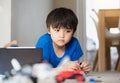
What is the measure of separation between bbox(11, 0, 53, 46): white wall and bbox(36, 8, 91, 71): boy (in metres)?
0.59

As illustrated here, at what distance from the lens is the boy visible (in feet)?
3.25

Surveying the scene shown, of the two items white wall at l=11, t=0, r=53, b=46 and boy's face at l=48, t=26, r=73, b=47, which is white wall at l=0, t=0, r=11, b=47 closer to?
white wall at l=11, t=0, r=53, b=46

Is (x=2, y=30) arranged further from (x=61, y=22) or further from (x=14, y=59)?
(x=14, y=59)

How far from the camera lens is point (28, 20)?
199 centimetres

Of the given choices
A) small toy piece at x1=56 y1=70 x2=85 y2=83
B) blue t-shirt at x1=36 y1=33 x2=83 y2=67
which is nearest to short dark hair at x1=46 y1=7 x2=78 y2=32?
blue t-shirt at x1=36 y1=33 x2=83 y2=67

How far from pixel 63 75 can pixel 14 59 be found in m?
0.24

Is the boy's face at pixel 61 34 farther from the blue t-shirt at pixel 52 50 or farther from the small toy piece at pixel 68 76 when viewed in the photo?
the small toy piece at pixel 68 76

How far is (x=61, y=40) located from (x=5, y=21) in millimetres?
716

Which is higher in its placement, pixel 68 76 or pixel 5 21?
pixel 5 21

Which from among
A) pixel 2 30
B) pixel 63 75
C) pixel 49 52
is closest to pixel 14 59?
pixel 63 75

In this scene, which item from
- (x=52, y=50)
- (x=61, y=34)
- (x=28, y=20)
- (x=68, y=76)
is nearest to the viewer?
(x=68, y=76)

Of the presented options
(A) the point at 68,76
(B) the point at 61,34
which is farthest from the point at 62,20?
(A) the point at 68,76

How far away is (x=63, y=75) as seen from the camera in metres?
0.60

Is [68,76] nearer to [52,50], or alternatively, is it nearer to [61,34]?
[61,34]
